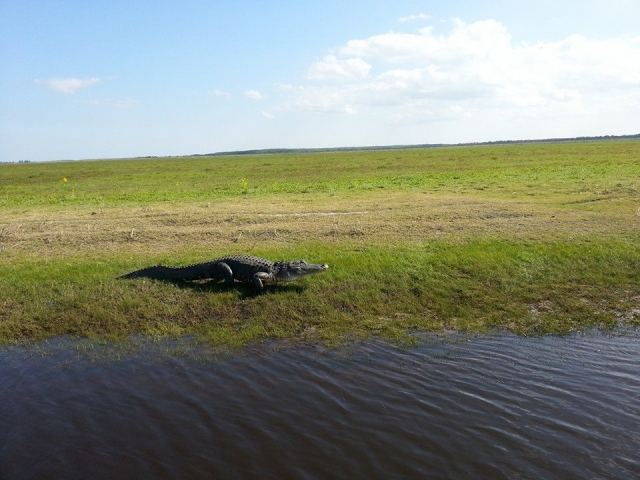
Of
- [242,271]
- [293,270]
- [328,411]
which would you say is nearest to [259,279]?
[242,271]

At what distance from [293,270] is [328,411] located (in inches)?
153

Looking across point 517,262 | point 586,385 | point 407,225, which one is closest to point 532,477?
point 586,385

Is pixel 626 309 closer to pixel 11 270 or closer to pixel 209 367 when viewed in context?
pixel 209 367

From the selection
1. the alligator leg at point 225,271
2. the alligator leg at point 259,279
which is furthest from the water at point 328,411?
the alligator leg at point 225,271

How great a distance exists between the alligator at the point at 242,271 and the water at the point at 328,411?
→ 1983 mm

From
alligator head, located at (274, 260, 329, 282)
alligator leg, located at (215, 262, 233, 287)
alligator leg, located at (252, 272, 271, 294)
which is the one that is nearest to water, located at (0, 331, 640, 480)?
alligator leg, located at (252, 272, 271, 294)

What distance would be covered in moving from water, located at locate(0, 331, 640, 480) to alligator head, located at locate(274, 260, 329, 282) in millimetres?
1982

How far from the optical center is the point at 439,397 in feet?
19.0

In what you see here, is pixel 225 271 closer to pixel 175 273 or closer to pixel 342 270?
pixel 175 273

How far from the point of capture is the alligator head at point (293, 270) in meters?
9.20

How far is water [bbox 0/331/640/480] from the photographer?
4.71 metres

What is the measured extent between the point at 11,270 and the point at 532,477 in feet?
33.0

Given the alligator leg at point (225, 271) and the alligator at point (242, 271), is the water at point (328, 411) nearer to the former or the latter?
the alligator at point (242, 271)

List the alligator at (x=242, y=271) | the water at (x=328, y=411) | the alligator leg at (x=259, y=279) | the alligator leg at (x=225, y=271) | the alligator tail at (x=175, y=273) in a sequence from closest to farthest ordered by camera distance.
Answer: the water at (x=328, y=411) → the alligator leg at (x=259, y=279) → the alligator at (x=242, y=271) → the alligator leg at (x=225, y=271) → the alligator tail at (x=175, y=273)
